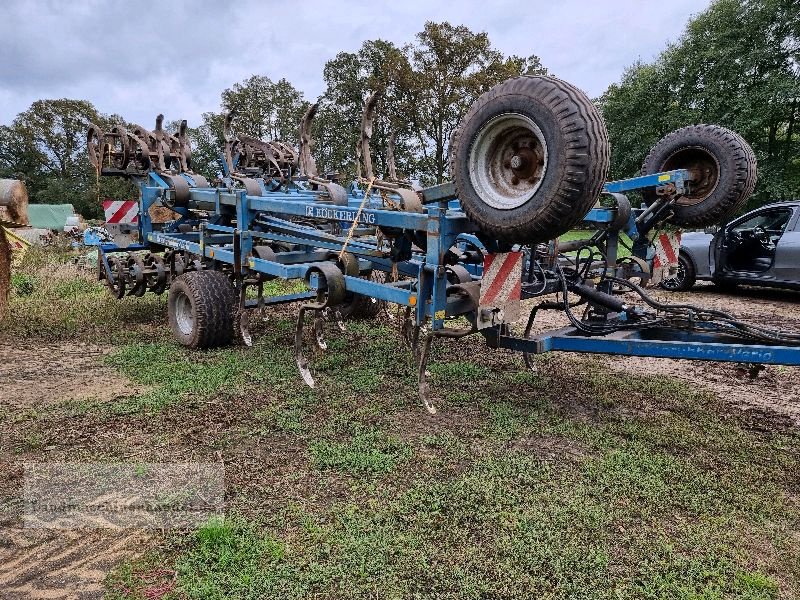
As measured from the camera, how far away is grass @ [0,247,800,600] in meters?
2.57

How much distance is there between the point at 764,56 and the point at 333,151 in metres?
15.5

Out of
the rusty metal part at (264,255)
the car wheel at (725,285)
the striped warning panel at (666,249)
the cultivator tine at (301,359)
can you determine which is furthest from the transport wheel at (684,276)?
the cultivator tine at (301,359)

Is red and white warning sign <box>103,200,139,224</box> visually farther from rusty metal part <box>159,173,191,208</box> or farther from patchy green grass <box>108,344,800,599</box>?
patchy green grass <box>108,344,800,599</box>

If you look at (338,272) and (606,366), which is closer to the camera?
(338,272)

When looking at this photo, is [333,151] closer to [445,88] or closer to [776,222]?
[445,88]

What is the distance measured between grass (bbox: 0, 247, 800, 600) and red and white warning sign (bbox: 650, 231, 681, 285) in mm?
927

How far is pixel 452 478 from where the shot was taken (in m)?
3.43

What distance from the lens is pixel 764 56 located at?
21.2 meters

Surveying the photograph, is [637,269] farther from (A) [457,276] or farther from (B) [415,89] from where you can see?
(B) [415,89]

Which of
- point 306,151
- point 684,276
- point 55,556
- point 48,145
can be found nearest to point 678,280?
point 684,276

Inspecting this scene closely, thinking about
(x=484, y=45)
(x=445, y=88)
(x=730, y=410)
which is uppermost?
(x=484, y=45)

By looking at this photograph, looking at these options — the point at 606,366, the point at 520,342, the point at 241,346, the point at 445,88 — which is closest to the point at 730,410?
the point at 606,366

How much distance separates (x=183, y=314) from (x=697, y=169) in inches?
201

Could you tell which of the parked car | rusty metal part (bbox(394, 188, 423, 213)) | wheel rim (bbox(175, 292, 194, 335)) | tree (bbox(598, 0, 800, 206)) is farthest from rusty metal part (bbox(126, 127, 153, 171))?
tree (bbox(598, 0, 800, 206))
